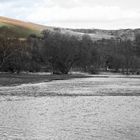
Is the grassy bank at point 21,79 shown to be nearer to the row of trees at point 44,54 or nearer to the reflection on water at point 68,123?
the row of trees at point 44,54

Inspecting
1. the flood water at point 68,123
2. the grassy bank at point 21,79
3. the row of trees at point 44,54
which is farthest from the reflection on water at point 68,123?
the row of trees at point 44,54

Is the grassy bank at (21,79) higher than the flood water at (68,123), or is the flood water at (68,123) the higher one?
the flood water at (68,123)

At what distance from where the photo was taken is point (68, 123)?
3033 cm

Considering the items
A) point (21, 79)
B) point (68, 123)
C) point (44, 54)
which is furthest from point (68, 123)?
point (44, 54)

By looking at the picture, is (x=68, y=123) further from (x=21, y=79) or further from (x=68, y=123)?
(x=21, y=79)

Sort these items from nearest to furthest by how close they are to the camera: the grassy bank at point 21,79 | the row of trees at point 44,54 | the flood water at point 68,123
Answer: the flood water at point 68,123, the grassy bank at point 21,79, the row of trees at point 44,54

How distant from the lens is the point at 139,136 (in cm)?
2527

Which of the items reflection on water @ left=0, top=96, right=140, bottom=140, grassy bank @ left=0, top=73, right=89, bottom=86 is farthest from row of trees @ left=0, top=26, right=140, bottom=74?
reflection on water @ left=0, top=96, right=140, bottom=140

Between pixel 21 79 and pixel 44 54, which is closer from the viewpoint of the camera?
pixel 21 79

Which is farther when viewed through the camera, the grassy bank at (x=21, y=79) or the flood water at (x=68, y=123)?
the grassy bank at (x=21, y=79)

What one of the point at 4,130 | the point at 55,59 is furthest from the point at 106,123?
the point at 55,59

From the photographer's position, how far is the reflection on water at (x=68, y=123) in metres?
25.4

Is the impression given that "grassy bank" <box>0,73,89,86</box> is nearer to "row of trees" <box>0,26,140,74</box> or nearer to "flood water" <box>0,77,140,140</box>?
"row of trees" <box>0,26,140,74</box>

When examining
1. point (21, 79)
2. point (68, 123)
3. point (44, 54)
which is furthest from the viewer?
point (44, 54)
